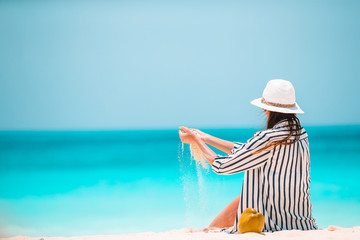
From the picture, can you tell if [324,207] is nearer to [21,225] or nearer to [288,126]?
[21,225]

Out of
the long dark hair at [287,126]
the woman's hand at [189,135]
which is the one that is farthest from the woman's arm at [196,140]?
the long dark hair at [287,126]

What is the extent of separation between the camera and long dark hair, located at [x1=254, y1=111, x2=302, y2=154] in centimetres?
237

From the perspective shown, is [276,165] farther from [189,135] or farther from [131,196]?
[131,196]

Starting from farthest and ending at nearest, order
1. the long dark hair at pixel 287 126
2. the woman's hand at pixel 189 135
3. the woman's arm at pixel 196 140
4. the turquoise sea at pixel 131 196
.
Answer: the turquoise sea at pixel 131 196 < the woman's hand at pixel 189 135 < the woman's arm at pixel 196 140 < the long dark hair at pixel 287 126

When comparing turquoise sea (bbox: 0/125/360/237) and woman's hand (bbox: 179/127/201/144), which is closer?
woman's hand (bbox: 179/127/201/144)

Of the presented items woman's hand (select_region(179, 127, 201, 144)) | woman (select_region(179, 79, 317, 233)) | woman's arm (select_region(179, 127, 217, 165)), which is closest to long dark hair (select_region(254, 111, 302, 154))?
woman (select_region(179, 79, 317, 233))

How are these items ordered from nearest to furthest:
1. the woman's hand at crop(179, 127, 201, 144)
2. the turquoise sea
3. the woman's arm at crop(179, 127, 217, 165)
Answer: the woman's arm at crop(179, 127, 217, 165) → the woman's hand at crop(179, 127, 201, 144) → the turquoise sea

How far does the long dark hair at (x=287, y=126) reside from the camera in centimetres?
237

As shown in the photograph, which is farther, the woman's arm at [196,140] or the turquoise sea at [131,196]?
the turquoise sea at [131,196]

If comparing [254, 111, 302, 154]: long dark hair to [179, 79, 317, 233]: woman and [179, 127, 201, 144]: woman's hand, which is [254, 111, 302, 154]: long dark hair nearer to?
[179, 79, 317, 233]: woman

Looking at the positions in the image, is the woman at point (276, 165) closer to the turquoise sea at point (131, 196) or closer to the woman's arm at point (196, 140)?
the woman's arm at point (196, 140)

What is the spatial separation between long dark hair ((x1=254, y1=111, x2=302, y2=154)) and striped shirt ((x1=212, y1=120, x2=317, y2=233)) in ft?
0.05

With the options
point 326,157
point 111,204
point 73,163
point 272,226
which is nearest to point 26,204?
point 111,204

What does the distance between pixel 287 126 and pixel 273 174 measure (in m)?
0.25
